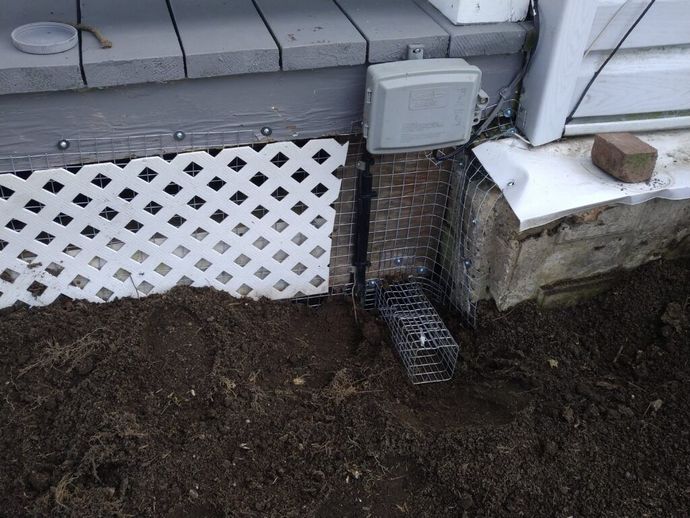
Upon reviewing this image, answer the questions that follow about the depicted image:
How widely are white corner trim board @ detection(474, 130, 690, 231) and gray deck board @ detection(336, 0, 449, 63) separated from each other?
0.51 metres

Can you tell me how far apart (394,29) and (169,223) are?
48.1 inches

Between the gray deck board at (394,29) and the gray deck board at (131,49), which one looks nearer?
the gray deck board at (131,49)

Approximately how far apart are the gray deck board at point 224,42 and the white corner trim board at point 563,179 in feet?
3.31

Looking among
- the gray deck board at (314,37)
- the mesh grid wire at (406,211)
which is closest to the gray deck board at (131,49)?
the mesh grid wire at (406,211)

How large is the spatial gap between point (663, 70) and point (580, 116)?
0.39 m

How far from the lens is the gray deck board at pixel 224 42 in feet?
8.21

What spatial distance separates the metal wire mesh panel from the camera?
3.06 m

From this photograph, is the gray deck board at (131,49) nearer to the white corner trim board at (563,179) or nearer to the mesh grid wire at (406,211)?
the mesh grid wire at (406,211)

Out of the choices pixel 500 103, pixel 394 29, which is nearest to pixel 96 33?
pixel 394 29

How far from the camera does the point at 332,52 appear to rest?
8.52 ft

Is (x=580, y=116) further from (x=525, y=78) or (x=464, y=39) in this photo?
(x=464, y=39)

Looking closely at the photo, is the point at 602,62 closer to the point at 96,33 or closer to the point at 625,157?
the point at 625,157

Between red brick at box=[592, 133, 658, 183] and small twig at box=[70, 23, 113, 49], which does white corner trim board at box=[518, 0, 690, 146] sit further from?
small twig at box=[70, 23, 113, 49]

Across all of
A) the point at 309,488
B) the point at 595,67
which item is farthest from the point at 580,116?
the point at 309,488
